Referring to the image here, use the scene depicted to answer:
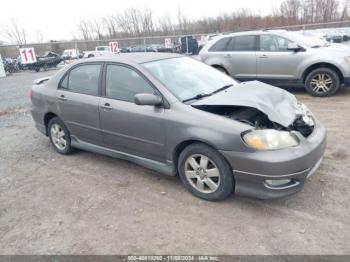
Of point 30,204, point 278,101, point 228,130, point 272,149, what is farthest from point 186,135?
point 30,204

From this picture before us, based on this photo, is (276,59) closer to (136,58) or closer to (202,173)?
(136,58)

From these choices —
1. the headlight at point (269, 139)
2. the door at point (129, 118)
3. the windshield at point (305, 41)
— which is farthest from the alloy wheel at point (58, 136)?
the windshield at point (305, 41)

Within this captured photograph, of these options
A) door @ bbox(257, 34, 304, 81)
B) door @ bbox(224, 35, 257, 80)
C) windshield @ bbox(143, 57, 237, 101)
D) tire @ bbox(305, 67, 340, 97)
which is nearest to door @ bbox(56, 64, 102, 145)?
windshield @ bbox(143, 57, 237, 101)

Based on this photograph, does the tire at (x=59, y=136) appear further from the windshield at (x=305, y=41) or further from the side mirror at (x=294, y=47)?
the windshield at (x=305, y=41)

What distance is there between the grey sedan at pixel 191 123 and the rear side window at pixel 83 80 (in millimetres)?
15

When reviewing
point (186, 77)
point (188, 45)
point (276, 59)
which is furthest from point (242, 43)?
point (188, 45)

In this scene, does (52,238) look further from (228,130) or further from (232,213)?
(228,130)

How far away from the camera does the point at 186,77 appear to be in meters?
4.06

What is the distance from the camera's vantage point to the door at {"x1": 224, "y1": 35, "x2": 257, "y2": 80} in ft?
27.2

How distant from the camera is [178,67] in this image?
423cm

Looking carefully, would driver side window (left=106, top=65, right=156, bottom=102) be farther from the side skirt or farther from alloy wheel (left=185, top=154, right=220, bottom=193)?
alloy wheel (left=185, top=154, right=220, bottom=193)

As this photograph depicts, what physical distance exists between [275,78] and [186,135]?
17.8ft

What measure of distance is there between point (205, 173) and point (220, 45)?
6.23 m

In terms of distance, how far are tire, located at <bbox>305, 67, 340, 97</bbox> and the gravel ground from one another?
10.3ft
